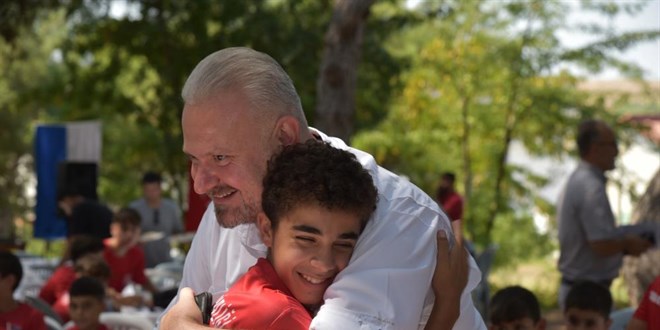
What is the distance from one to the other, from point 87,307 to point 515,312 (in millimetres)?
2624

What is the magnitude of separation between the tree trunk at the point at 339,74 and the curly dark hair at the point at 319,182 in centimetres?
760

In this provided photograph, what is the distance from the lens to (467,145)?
1938cm

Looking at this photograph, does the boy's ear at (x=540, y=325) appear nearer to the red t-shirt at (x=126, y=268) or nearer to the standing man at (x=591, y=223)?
the standing man at (x=591, y=223)

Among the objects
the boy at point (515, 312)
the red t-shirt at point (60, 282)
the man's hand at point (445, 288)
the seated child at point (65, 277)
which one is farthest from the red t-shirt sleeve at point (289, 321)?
the red t-shirt at point (60, 282)

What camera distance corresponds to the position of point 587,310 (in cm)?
629

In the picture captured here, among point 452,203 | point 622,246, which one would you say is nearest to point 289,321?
point 622,246

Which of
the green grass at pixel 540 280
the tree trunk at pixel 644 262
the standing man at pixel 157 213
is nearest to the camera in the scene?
the tree trunk at pixel 644 262

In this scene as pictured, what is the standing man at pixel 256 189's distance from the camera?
2.55 metres

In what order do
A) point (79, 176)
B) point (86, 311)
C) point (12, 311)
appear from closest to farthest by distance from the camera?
1. point (12, 311)
2. point (86, 311)
3. point (79, 176)

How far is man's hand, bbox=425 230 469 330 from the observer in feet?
8.75

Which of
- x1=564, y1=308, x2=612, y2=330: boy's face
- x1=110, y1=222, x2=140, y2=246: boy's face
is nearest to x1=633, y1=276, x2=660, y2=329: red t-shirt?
x1=564, y1=308, x2=612, y2=330: boy's face

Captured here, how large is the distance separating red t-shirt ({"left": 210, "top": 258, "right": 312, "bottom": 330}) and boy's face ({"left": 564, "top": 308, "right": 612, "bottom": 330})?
3.89 meters

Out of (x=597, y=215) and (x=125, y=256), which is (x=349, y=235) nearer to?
(x=597, y=215)

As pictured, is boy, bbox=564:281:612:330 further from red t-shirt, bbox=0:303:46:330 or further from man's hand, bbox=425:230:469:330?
man's hand, bbox=425:230:469:330
